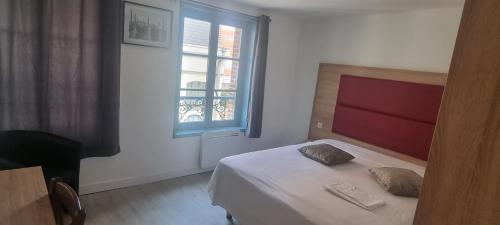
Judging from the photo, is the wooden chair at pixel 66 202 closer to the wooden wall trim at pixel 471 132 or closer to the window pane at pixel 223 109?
the wooden wall trim at pixel 471 132

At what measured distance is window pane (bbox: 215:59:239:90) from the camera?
11.6 feet

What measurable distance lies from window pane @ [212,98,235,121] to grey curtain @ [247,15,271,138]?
0.93 feet

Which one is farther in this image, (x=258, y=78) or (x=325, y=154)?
(x=258, y=78)

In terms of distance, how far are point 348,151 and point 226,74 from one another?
175cm

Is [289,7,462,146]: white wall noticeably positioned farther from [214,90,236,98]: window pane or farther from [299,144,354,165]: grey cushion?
[299,144,354,165]: grey cushion

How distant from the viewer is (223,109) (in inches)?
147

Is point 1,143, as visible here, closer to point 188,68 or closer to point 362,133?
point 188,68

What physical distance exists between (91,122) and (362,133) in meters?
2.92

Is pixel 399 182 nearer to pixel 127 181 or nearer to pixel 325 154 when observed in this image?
pixel 325 154

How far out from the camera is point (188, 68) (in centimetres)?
326

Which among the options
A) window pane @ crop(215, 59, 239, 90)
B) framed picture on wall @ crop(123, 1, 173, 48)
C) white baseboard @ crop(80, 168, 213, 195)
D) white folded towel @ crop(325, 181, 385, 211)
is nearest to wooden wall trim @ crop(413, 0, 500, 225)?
white folded towel @ crop(325, 181, 385, 211)

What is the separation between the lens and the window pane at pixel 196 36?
→ 10.4 feet

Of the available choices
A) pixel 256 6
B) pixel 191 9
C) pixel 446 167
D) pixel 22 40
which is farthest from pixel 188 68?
pixel 446 167

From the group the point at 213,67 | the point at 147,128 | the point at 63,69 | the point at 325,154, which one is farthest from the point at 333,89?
the point at 63,69
